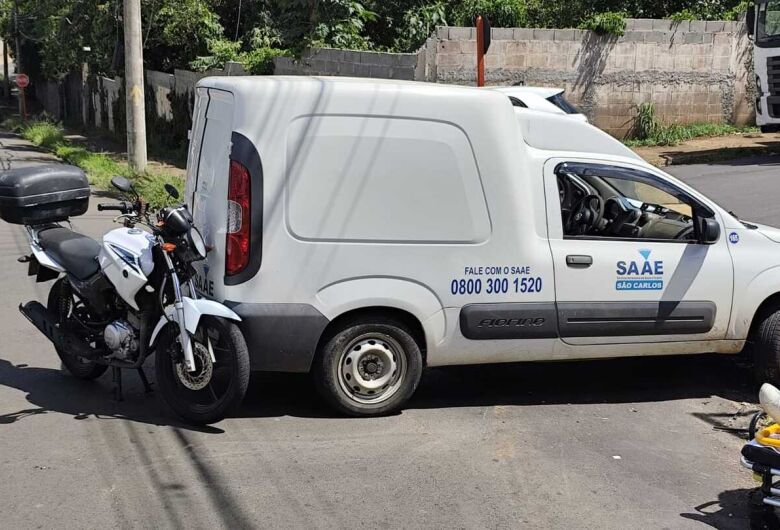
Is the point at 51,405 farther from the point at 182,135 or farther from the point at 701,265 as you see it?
the point at 182,135

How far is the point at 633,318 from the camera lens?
20.4ft

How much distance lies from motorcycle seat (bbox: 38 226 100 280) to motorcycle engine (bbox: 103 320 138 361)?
1.44 ft

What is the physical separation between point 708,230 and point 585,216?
81 centimetres

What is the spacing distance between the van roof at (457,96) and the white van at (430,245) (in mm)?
13

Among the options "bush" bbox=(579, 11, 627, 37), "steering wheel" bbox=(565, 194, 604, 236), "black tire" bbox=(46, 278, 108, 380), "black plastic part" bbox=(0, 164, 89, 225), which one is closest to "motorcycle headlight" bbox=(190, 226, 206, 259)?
→ "black tire" bbox=(46, 278, 108, 380)

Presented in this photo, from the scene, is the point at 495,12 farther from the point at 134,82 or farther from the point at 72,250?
the point at 72,250

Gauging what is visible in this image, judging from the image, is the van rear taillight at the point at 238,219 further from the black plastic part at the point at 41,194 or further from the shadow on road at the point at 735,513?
the shadow on road at the point at 735,513

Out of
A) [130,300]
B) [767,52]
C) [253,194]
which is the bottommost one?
[130,300]

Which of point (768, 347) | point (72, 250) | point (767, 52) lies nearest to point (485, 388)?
point (768, 347)

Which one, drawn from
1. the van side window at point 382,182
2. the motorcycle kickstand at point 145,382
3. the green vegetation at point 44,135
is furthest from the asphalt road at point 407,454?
the green vegetation at point 44,135

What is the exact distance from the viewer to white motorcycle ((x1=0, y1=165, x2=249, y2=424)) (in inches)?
221

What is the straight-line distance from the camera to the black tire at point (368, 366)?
5.80m

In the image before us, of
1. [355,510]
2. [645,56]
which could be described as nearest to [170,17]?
[645,56]

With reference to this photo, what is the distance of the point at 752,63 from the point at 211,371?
61.9 feet
